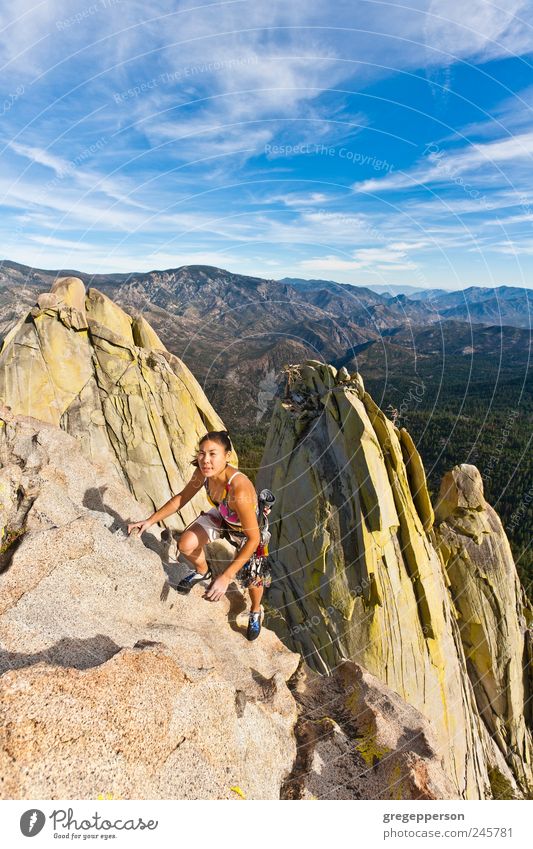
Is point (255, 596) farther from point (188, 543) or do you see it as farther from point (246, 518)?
point (246, 518)

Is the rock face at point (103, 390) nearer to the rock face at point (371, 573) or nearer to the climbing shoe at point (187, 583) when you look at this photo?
the rock face at point (371, 573)

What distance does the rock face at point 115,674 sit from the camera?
4.18 metres

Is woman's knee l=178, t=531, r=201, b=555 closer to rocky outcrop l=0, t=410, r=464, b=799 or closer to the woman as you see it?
the woman

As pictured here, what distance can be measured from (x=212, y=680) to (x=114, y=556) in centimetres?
336

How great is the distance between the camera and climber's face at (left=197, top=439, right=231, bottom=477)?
290 inches

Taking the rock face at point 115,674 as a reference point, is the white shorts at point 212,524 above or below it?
above

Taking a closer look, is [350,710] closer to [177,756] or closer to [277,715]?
[277,715]

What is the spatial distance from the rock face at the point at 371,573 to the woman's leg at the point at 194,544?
9.68 meters

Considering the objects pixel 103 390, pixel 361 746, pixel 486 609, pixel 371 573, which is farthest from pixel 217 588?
pixel 486 609

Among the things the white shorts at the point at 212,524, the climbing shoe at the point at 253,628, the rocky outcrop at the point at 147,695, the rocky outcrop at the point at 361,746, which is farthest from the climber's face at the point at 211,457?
the rocky outcrop at the point at 361,746

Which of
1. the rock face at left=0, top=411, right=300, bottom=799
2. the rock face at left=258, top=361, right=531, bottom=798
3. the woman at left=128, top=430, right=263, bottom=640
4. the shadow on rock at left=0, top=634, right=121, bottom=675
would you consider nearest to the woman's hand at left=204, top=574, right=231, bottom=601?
the woman at left=128, top=430, right=263, bottom=640

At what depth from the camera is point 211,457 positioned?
7.43 metres

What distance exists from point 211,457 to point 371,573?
1180 centimetres
